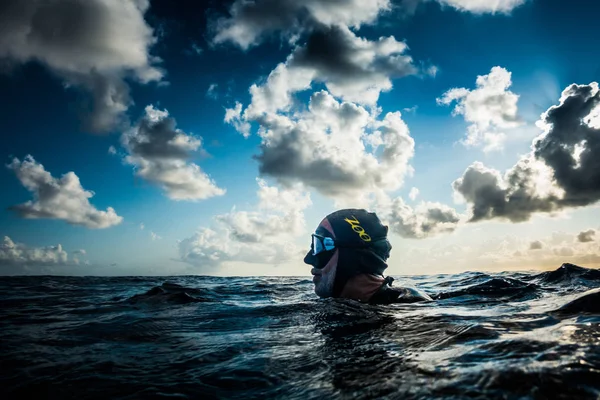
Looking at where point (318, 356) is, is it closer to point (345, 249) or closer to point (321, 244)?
point (345, 249)

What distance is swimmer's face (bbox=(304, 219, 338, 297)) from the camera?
19.3 feet

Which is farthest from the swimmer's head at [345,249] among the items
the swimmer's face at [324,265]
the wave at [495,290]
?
the wave at [495,290]

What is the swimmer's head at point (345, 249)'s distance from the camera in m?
5.73

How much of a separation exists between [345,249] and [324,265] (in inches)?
24.8

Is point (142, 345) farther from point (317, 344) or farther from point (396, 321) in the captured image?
point (396, 321)

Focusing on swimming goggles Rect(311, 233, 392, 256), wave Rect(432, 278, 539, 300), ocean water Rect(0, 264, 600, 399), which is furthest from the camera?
wave Rect(432, 278, 539, 300)

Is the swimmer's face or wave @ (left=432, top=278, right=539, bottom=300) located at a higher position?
the swimmer's face

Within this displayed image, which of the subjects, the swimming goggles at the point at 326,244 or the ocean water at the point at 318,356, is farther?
the swimming goggles at the point at 326,244

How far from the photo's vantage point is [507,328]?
9.61ft

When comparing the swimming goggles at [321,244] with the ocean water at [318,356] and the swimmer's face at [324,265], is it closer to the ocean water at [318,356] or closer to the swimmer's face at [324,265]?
the swimmer's face at [324,265]

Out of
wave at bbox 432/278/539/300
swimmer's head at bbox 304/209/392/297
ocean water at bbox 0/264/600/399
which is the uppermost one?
swimmer's head at bbox 304/209/392/297

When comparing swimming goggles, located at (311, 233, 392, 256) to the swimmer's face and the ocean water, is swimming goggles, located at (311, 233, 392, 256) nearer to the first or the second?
the swimmer's face

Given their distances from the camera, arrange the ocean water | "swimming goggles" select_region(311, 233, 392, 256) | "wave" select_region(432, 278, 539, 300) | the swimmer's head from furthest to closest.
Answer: "wave" select_region(432, 278, 539, 300)
"swimming goggles" select_region(311, 233, 392, 256)
the swimmer's head
the ocean water

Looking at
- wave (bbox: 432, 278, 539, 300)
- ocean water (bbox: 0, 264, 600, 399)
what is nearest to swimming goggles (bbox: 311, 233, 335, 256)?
ocean water (bbox: 0, 264, 600, 399)
